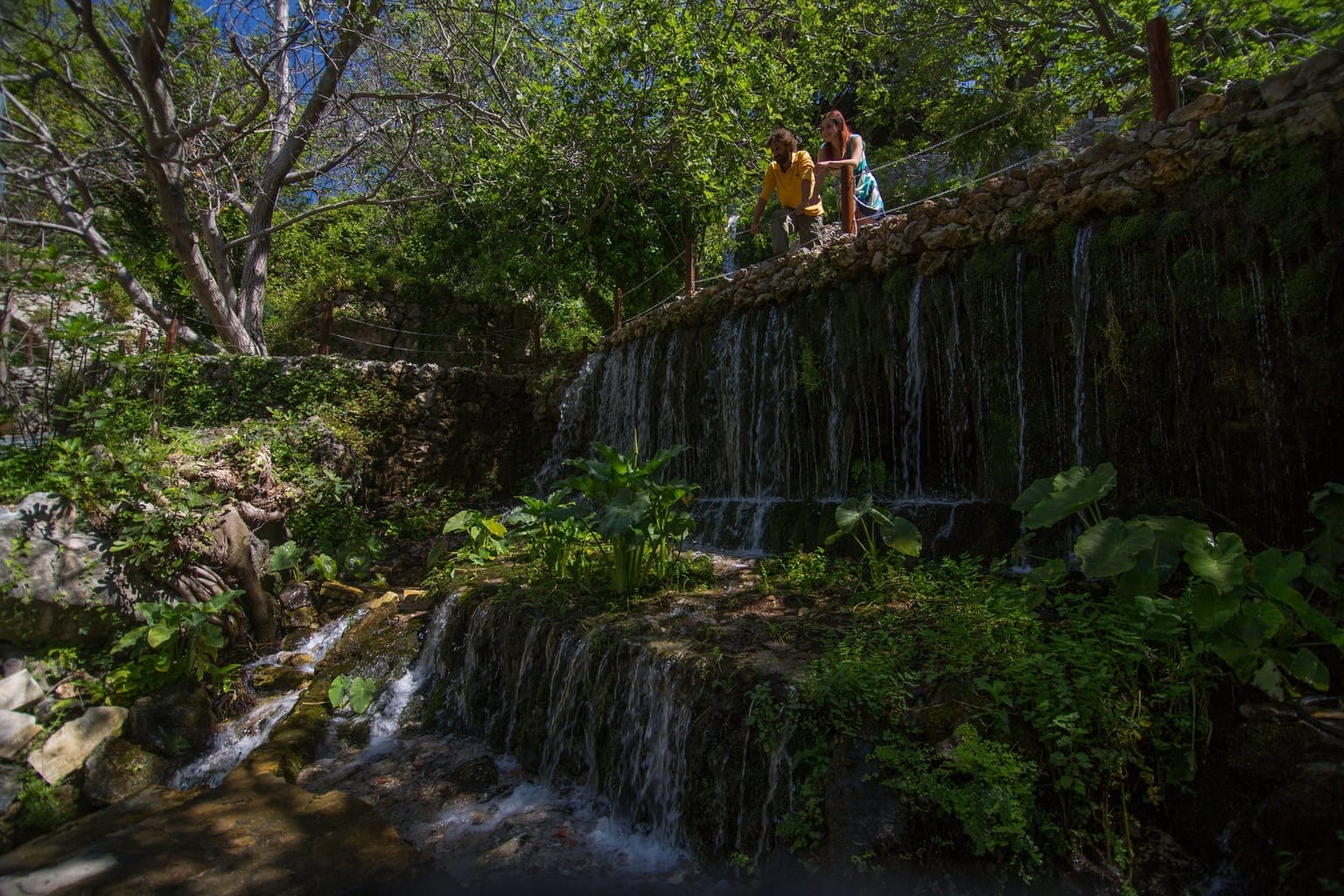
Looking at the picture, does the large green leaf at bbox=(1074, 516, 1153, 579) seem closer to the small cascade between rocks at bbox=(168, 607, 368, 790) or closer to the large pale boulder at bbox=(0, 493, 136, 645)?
the small cascade between rocks at bbox=(168, 607, 368, 790)

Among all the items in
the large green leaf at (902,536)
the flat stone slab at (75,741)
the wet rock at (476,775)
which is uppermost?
the large green leaf at (902,536)

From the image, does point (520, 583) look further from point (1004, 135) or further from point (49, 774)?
point (1004, 135)

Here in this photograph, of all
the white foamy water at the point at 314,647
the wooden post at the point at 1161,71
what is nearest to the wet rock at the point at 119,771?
the white foamy water at the point at 314,647

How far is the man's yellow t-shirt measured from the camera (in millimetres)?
7734

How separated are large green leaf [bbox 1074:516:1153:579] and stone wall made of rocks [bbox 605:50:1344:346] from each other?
8.49 feet

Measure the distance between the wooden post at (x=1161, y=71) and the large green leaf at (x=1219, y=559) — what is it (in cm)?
330

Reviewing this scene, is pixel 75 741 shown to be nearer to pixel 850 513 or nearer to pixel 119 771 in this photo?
pixel 119 771

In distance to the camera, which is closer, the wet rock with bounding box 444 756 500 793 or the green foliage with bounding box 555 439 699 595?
the wet rock with bounding box 444 756 500 793

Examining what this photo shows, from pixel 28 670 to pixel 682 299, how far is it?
701cm

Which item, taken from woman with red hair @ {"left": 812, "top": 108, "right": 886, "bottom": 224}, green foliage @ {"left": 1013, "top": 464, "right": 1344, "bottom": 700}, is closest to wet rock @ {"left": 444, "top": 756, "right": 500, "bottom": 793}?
green foliage @ {"left": 1013, "top": 464, "right": 1344, "bottom": 700}

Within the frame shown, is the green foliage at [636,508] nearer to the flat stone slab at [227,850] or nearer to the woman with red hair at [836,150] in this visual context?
the flat stone slab at [227,850]

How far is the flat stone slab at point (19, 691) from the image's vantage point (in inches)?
185

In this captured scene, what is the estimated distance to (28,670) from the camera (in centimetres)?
490

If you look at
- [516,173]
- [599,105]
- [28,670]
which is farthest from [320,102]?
[28,670]
